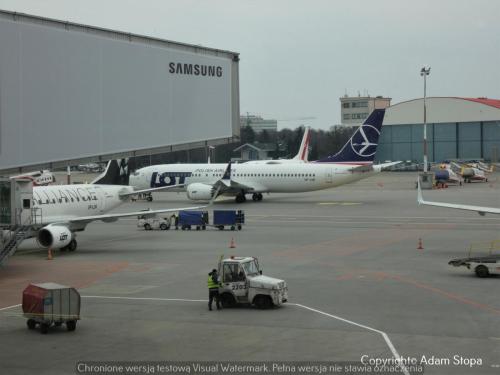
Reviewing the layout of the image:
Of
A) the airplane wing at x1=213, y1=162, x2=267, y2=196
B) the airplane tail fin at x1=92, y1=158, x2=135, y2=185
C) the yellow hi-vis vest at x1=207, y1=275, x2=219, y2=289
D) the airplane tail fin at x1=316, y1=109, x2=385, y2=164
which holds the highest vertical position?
the airplane tail fin at x1=316, y1=109, x2=385, y2=164

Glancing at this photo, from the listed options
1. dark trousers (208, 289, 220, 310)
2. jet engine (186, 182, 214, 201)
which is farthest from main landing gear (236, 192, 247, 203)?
dark trousers (208, 289, 220, 310)

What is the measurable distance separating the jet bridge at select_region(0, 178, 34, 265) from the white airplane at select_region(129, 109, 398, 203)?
38001 mm

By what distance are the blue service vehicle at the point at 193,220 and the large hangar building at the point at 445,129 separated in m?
118

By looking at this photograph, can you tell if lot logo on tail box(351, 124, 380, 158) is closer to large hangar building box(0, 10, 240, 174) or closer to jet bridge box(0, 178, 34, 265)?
jet bridge box(0, 178, 34, 265)

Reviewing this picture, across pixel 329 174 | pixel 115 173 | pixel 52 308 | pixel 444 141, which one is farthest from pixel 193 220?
pixel 444 141

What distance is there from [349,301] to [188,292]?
22.0ft

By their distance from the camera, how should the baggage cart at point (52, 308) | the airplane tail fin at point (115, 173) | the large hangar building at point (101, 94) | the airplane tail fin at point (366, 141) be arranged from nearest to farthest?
the large hangar building at point (101, 94) → the baggage cart at point (52, 308) → the airplane tail fin at point (115, 173) → the airplane tail fin at point (366, 141)

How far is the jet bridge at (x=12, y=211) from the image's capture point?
33969 mm

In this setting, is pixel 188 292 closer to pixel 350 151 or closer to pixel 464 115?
pixel 350 151

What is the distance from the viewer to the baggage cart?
2403 centimetres

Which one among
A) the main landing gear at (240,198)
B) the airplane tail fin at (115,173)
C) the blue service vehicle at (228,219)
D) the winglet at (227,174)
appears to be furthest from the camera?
the main landing gear at (240,198)

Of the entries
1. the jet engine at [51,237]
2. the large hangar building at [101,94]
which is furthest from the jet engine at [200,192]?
Answer: the large hangar building at [101,94]

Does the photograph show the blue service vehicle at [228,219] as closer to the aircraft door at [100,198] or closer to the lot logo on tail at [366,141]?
the aircraft door at [100,198]

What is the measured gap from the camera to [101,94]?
21750mm
